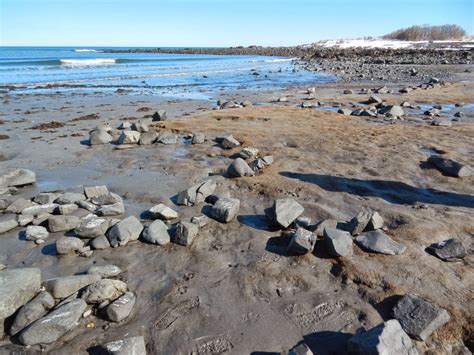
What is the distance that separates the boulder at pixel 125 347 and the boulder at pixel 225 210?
2153 millimetres

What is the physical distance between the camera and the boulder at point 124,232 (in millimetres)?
4324

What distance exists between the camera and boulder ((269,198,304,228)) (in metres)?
4.54

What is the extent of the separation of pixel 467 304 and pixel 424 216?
175 centimetres

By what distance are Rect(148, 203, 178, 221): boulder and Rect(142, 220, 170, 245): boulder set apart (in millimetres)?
399

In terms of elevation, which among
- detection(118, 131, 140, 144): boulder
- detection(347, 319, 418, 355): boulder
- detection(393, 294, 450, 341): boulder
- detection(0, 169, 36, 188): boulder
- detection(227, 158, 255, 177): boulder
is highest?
detection(347, 319, 418, 355): boulder

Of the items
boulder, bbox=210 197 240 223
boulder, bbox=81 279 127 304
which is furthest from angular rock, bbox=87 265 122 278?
boulder, bbox=210 197 240 223

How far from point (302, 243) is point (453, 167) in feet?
12.0

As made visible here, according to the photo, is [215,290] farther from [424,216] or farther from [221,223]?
[424,216]

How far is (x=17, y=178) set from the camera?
6184 mm

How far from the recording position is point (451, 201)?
17.3 ft

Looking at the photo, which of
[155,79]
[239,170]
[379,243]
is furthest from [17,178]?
[155,79]

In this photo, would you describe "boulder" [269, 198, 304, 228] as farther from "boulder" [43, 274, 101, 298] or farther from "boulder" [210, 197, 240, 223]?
"boulder" [43, 274, 101, 298]

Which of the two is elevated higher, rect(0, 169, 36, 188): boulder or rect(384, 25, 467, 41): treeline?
rect(0, 169, 36, 188): boulder

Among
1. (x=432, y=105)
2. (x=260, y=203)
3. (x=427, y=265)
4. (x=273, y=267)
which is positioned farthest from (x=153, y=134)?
(x=432, y=105)
